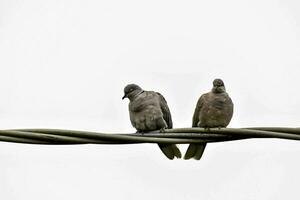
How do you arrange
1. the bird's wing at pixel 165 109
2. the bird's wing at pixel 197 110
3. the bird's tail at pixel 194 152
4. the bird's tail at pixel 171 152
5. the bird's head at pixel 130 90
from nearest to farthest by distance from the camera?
the bird's tail at pixel 194 152 → the bird's tail at pixel 171 152 → the bird's wing at pixel 197 110 → the bird's wing at pixel 165 109 → the bird's head at pixel 130 90

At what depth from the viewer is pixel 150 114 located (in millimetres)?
7406

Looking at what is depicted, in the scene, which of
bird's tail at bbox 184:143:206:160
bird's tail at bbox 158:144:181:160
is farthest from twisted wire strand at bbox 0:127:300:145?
bird's tail at bbox 158:144:181:160

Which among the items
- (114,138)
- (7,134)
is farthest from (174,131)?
(7,134)

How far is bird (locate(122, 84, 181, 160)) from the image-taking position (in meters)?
7.22

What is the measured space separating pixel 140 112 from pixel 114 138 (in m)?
2.90

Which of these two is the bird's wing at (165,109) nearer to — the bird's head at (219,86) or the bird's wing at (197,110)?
the bird's wing at (197,110)

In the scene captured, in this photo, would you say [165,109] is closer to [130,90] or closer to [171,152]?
[130,90]

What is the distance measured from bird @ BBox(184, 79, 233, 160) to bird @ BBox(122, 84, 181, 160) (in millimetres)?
315

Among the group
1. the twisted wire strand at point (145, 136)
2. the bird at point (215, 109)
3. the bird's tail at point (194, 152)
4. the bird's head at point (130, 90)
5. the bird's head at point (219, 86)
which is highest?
the bird's head at point (130, 90)

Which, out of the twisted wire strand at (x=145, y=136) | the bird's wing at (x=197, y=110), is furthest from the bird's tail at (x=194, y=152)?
the twisted wire strand at (x=145, y=136)

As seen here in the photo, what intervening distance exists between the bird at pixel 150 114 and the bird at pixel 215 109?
315mm

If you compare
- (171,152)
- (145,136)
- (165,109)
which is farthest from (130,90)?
(145,136)

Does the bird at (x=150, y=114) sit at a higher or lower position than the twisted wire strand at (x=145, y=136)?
higher

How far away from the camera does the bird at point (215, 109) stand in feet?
23.5
